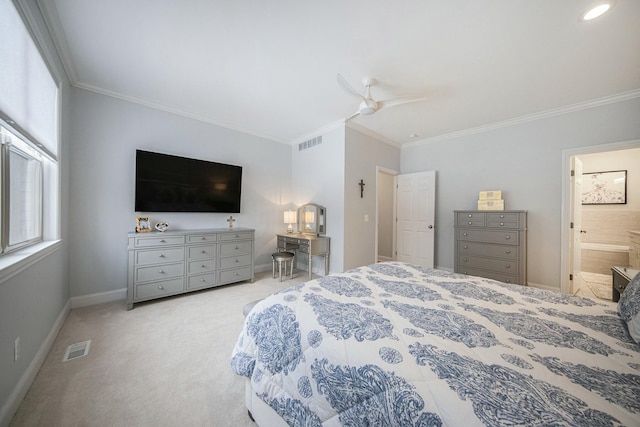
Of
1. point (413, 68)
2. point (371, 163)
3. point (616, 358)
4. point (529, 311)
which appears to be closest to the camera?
point (616, 358)

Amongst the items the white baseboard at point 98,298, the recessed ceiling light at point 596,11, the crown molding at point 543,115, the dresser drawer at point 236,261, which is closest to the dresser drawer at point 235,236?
the dresser drawer at point 236,261

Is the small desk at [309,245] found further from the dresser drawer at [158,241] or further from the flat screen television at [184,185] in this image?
the dresser drawer at [158,241]

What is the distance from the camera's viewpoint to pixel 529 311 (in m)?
1.27

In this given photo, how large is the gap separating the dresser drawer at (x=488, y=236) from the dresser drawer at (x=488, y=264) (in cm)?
29

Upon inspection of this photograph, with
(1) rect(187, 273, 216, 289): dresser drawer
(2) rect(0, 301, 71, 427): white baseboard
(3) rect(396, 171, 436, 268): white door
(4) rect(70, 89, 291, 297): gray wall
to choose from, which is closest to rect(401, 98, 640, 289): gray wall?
(3) rect(396, 171, 436, 268): white door

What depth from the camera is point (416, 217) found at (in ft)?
15.4

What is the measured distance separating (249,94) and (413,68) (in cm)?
205

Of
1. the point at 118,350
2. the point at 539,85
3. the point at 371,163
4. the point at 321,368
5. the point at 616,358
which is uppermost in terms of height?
the point at 539,85

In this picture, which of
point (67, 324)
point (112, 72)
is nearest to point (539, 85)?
point (112, 72)

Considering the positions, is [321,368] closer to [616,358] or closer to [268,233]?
[616,358]

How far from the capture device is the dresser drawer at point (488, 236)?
11.0ft

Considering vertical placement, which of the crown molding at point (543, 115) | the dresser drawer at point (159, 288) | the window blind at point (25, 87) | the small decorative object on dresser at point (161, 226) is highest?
the crown molding at point (543, 115)

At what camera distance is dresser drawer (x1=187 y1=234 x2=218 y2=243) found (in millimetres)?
3119

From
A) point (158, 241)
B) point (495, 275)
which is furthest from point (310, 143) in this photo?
point (495, 275)
